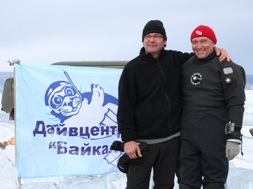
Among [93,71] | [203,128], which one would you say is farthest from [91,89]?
[203,128]

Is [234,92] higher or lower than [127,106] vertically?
higher

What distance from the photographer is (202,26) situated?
8.09ft

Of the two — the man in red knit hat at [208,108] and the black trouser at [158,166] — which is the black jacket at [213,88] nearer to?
the man in red knit hat at [208,108]

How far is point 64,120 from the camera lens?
3.82 meters

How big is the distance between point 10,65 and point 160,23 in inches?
A: 80.3

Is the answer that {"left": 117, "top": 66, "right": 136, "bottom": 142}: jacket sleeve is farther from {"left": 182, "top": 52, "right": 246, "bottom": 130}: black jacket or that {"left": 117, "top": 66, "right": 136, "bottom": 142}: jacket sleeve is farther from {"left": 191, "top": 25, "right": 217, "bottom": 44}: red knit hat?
{"left": 191, "top": 25, "right": 217, "bottom": 44}: red knit hat

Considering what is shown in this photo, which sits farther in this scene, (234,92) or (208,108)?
(208,108)

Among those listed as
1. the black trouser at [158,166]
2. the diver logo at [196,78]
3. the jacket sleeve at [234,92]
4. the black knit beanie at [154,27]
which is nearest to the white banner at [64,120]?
the black trouser at [158,166]

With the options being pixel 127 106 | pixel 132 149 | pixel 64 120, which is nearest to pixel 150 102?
pixel 127 106

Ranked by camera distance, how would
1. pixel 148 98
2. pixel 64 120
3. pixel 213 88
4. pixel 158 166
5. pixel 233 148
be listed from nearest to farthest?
1. pixel 233 148
2. pixel 213 88
3. pixel 148 98
4. pixel 158 166
5. pixel 64 120

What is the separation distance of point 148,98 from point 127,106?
0.18 meters

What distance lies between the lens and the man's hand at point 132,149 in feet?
8.20

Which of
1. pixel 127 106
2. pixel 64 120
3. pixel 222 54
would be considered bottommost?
pixel 64 120

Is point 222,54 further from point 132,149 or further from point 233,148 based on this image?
point 132,149
